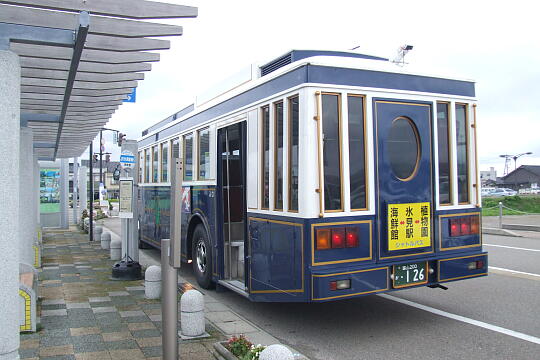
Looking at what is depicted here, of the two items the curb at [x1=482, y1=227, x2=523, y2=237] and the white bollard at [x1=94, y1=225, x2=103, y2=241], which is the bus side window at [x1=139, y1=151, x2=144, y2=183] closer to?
the white bollard at [x1=94, y1=225, x2=103, y2=241]

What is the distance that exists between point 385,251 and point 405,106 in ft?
5.90

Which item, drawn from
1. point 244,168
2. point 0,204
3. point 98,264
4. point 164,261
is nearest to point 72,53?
point 0,204

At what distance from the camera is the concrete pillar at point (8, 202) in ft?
12.9

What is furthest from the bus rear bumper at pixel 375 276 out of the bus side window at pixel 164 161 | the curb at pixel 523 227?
the curb at pixel 523 227

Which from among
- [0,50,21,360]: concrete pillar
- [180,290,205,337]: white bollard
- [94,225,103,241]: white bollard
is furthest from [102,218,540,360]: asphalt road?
[94,225,103,241]: white bollard

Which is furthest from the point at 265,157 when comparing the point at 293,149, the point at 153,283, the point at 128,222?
the point at 128,222

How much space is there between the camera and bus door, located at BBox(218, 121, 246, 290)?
758 centimetres

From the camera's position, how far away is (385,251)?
5707 millimetres

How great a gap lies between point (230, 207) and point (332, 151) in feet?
9.07

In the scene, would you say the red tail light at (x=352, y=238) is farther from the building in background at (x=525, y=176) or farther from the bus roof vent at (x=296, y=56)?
the building in background at (x=525, y=176)

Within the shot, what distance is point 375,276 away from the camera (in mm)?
5543

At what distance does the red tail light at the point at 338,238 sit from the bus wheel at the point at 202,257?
120 inches

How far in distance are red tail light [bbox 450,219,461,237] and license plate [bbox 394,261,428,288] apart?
650 mm

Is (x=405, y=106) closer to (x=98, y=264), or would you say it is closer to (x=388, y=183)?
(x=388, y=183)
